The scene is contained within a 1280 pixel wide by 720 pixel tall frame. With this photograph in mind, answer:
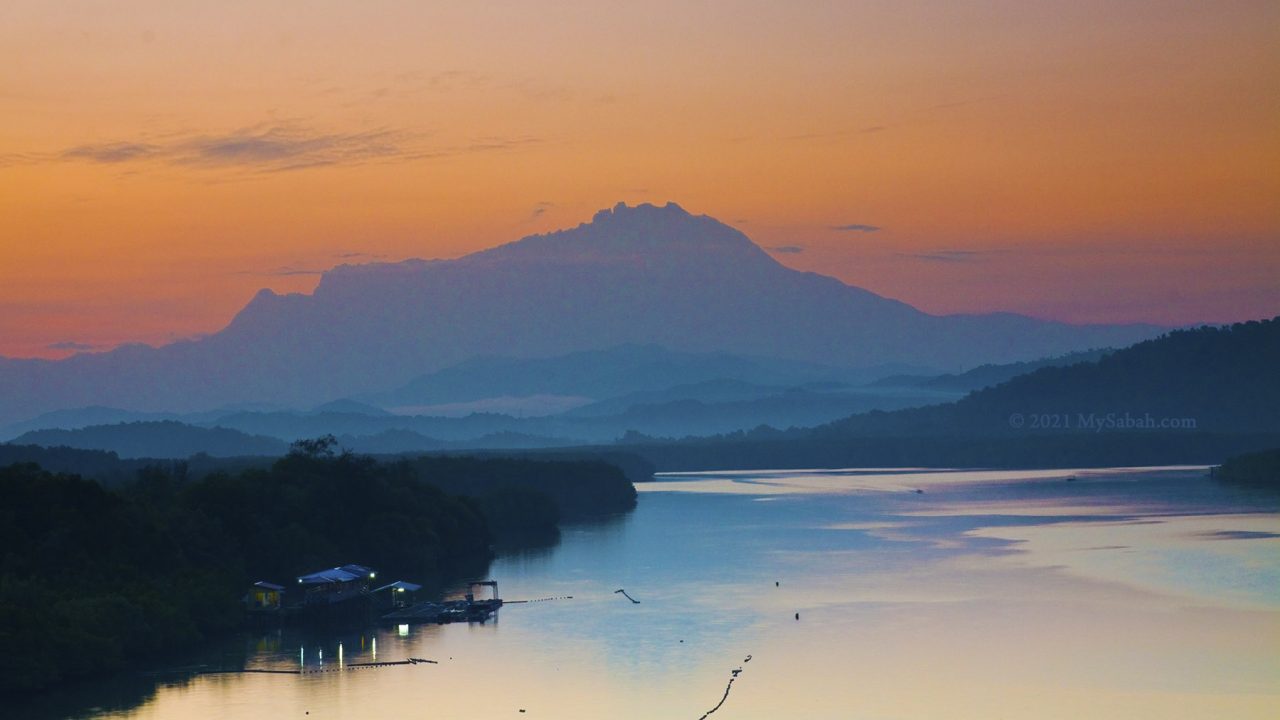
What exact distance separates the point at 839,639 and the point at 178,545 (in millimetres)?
27381

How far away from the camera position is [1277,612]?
62.3 metres

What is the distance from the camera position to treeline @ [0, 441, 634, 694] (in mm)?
52719

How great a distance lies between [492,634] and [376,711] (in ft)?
48.9

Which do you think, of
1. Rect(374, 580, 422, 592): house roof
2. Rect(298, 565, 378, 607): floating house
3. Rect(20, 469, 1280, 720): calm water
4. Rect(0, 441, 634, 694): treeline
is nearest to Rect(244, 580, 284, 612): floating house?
Rect(0, 441, 634, 694): treeline

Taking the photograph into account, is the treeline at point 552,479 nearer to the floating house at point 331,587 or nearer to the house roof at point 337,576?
the house roof at point 337,576

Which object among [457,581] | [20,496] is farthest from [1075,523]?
[20,496]

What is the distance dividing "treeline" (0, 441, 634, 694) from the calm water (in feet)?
10.8

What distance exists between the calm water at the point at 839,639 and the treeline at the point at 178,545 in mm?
3293

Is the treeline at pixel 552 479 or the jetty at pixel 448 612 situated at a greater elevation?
the treeline at pixel 552 479

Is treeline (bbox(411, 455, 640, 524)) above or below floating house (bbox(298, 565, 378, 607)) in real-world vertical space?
above

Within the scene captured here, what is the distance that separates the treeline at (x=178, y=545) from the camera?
52.7m

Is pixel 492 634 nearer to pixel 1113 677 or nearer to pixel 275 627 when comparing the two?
pixel 275 627

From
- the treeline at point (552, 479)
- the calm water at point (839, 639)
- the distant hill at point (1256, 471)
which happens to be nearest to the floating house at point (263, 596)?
the calm water at point (839, 639)

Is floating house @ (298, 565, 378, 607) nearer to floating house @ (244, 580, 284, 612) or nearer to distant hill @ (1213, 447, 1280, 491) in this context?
floating house @ (244, 580, 284, 612)
